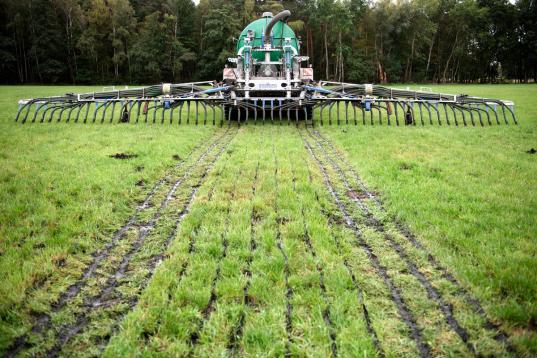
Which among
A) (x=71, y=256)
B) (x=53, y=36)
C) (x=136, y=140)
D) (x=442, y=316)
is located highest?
(x=53, y=36)

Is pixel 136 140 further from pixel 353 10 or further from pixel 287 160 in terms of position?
pixel 353 10

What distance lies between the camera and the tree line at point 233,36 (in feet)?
145

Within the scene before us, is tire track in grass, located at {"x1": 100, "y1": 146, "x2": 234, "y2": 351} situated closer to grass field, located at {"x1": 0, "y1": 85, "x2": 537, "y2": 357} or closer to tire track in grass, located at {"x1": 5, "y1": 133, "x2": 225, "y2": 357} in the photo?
grass field, located at {"x1": 0, "y1": 85, "x2": 537, "y2": 357}

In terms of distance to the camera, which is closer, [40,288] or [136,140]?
[40,288]

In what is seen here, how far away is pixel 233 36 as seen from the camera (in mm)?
44031

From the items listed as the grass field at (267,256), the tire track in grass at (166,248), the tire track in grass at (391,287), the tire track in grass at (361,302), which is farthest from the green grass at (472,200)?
the tire track in grass at (166,248)

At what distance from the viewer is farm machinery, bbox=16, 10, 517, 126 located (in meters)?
11.7

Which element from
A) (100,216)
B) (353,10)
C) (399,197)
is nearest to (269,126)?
(399,197)

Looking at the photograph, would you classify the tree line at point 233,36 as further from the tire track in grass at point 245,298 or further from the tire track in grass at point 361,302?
the tire track in grass at point 361,302

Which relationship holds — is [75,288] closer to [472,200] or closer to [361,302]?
[361,302]

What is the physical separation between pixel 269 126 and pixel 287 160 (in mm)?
4729

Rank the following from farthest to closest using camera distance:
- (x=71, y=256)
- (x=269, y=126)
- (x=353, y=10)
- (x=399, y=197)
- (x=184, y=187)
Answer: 1. (x=353, y=10)
2. (x=269, y=126)
3. (x=184, y=187)
4. (x=399, y=197)
5. (x=71, y=256)

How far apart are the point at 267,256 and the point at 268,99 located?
896 cm

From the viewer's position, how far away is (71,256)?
11.3ft
